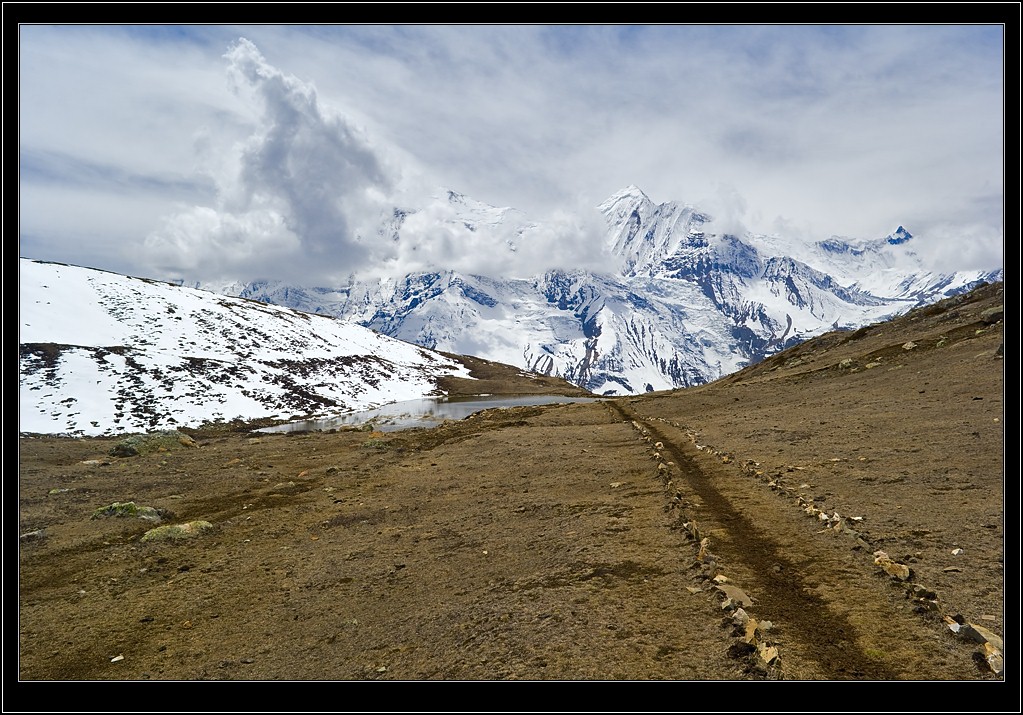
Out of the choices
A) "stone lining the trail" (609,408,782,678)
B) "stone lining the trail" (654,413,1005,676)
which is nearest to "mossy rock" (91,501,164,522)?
"stone lining the trail" (609,408,782,678)

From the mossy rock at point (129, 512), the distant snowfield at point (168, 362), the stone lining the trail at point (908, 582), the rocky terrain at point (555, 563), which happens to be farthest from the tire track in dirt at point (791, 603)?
the distant snowfield at point (168, 362)

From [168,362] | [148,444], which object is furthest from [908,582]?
[168,362]

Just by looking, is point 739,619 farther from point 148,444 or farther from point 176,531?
point 148,444

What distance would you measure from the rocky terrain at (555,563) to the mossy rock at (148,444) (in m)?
4.78

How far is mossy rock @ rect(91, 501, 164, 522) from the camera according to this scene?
15.4m

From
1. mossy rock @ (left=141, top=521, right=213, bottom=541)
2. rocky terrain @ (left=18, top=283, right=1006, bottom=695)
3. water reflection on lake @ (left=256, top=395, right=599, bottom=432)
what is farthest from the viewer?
water reflection on lake @ (left=256, top=395, right=599, bottom=432)

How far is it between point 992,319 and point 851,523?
3759cm

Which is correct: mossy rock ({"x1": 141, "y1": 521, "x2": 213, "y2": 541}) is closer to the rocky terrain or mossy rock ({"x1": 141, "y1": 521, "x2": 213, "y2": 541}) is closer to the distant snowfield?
the rocky terrain

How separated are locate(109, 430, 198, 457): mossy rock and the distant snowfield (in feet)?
70.6

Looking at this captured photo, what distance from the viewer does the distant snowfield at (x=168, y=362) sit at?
177 feet

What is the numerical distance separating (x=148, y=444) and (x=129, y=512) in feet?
52.0

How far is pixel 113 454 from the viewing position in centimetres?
2780

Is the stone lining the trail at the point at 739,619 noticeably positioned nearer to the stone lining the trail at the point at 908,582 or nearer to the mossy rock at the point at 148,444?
the stone lining the trail at the point at 908,582

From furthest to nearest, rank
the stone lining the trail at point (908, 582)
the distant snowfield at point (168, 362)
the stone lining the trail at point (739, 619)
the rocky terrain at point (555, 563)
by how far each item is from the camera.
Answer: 1. the distant snowfield at point (168, 362)
2. the rocky terrain at point (555, 563)
3. the stone lining the trail at point (908, 582)
4. the stone lining the trail at point (739, 619)
